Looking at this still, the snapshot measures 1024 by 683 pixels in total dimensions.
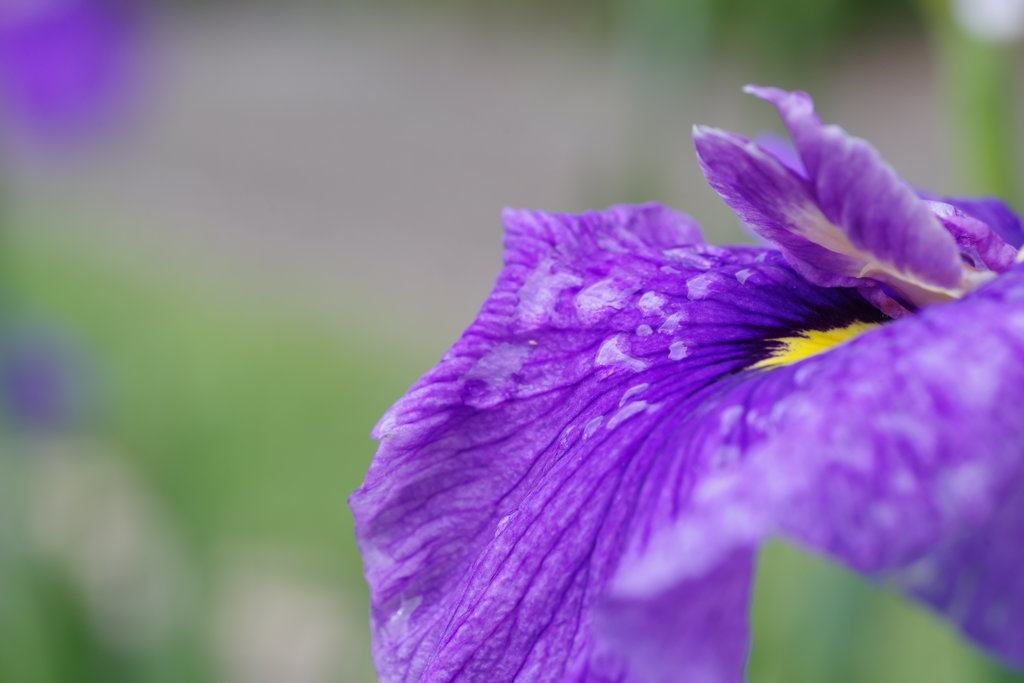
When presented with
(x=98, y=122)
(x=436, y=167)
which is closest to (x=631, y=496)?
(x=98, y=122)

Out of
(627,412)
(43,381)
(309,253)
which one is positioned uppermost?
(627,412)

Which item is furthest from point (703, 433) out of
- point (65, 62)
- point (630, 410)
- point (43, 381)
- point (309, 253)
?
point (309, 253)

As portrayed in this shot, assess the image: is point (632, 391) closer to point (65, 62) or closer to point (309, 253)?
point (65, 62)

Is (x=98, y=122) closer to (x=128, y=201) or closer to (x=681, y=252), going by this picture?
(x=681, y=252)

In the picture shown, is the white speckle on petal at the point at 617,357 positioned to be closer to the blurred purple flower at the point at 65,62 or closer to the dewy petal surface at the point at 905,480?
the dewy petal surface at the point at 905,480

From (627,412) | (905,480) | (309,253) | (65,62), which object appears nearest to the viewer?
(905,480)

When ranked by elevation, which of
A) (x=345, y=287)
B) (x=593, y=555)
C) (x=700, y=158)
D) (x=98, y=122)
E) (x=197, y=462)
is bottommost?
(x=345, y=287)

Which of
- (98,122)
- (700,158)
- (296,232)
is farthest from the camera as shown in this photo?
(296,232)
